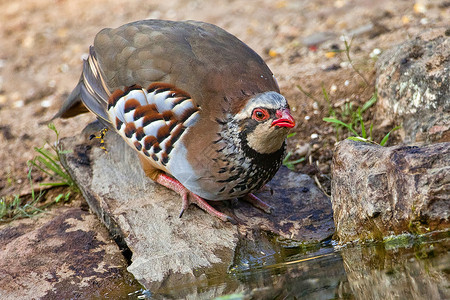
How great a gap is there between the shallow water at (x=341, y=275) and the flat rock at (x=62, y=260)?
14.5 inches

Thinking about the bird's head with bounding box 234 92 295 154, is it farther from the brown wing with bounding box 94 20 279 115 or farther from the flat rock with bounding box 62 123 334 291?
the flat rock with bounding box 62 123 334 291

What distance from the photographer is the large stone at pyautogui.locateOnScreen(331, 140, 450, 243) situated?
150 inches

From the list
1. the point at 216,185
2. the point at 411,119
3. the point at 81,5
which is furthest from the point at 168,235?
the point at 81,5

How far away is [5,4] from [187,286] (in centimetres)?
832

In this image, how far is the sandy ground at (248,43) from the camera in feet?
19.7

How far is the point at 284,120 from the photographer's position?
3.99 metres

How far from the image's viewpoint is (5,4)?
35.2 feet

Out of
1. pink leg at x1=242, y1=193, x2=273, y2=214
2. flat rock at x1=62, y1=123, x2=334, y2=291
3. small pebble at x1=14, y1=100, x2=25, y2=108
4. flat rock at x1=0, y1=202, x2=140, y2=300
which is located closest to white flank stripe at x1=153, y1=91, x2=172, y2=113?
flat rock at x1=62, y1=123, x2=334, y2=291

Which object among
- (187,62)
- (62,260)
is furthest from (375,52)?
(62,260)

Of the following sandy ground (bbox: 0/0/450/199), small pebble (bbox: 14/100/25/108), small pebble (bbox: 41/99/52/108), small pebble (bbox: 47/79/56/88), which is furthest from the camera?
small pebble (bbox: 47/79/56/88)

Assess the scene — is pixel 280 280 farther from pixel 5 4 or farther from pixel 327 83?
pixel 5 4

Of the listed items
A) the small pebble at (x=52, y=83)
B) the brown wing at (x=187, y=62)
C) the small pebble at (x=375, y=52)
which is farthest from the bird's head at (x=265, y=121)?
the small pebble at (x=52, y=83)

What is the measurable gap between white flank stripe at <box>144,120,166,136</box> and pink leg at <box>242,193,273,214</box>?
0.85 metres

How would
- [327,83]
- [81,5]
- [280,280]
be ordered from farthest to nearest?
1. [81,5]
2. [327,83]
3. [280,280]
